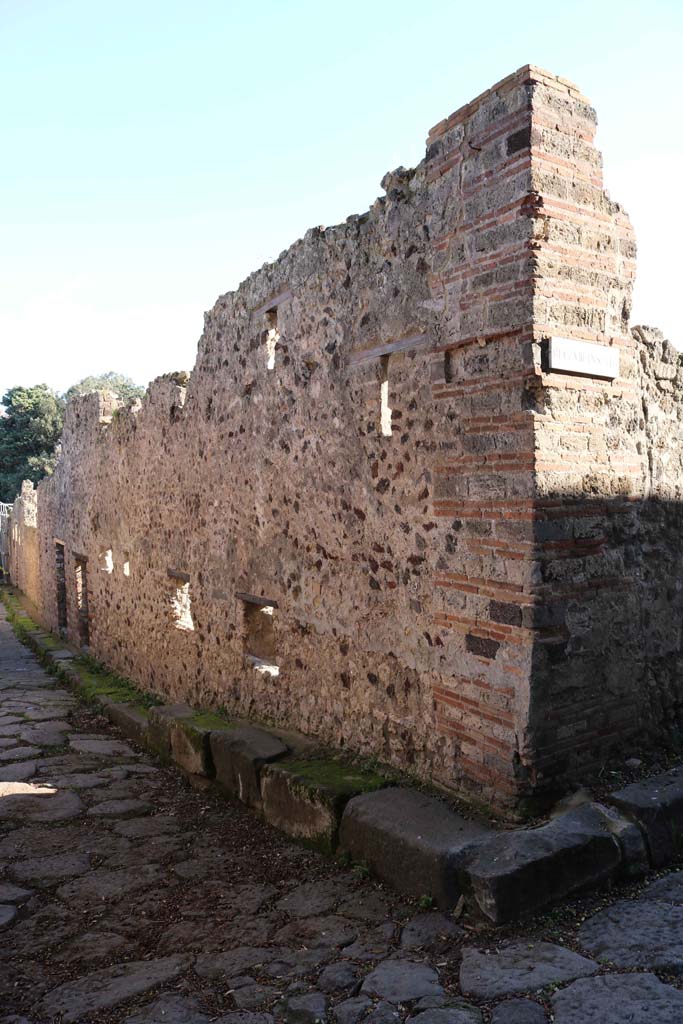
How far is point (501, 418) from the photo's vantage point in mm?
3609

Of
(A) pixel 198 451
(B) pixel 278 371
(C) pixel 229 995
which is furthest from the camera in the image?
(A) pixel 198 451

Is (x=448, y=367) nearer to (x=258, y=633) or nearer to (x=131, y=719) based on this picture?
(x=258, y=633)

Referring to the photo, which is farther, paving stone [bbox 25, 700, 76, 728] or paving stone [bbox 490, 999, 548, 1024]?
paving stone [bbox 25, 700, 76, 728]

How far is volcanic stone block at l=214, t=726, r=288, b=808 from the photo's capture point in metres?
4.70

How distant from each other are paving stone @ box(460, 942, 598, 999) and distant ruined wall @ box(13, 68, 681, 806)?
76 cm

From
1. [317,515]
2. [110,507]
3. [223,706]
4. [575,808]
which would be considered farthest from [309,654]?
[110,507]

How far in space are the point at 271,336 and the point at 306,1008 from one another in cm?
422

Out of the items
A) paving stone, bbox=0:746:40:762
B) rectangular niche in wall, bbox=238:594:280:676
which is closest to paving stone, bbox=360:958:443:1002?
rectangular niche in wall, bbox=238:594:280:676

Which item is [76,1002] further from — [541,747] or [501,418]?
[501,418]

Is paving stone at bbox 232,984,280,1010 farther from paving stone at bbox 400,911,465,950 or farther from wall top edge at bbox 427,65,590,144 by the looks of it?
wall top edge at bbox 427,65,590,144

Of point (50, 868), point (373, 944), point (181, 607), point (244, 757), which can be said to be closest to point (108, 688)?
point (181, 607)

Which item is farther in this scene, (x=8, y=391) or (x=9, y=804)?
(x=8, y=391)

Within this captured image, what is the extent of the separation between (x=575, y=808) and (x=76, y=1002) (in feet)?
7.06

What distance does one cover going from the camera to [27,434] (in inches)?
1297
